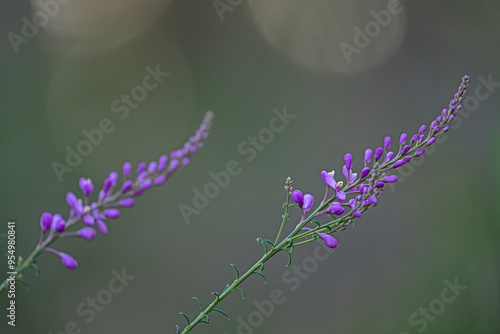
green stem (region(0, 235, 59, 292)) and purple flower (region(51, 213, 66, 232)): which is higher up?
purple flower (region(51, 213, 66, 232))

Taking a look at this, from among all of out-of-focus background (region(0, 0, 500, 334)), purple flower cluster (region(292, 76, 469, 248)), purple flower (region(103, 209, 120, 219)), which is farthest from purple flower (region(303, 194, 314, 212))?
out-of-focus background (region(0, 0, 500, 334))

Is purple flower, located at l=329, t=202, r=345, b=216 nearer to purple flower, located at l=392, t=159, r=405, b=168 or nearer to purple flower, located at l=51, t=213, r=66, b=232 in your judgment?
purple flower, located at l=392, t=159, r=405, b=168

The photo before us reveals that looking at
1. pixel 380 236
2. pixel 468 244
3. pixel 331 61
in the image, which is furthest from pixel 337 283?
pixel 331 61

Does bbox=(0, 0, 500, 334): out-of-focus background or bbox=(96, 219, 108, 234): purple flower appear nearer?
bbox=(96, 219, 108, 234): purple flower

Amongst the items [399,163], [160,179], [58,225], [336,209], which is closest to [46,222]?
[58,225]

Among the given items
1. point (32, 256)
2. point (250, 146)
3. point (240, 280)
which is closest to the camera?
point (32, 256)

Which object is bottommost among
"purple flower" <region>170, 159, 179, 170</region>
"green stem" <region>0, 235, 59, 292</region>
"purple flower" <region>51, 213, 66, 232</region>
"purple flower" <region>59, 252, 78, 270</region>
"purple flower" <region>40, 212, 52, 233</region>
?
"purple flower" <region>170, 159, 179, 170</region>

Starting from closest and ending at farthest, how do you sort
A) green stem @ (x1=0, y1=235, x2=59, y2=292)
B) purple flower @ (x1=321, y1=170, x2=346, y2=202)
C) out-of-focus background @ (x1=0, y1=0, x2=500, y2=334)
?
1. green stem @ (x1=0, y1=235, x2=59, y2=292)
2. purple flower @ (x1=321, y1=170, x2=346, y2=202)
3. out-of-focus background @ (x1=0, y1=0, x2=500, y2=334)

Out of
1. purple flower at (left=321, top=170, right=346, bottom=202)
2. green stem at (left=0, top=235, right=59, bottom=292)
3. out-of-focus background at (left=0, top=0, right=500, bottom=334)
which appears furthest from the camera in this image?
out-of-focus background at (left=0, top=0, right=500, bottom=334)

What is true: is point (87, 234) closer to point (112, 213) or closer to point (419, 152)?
point (112, 213)
